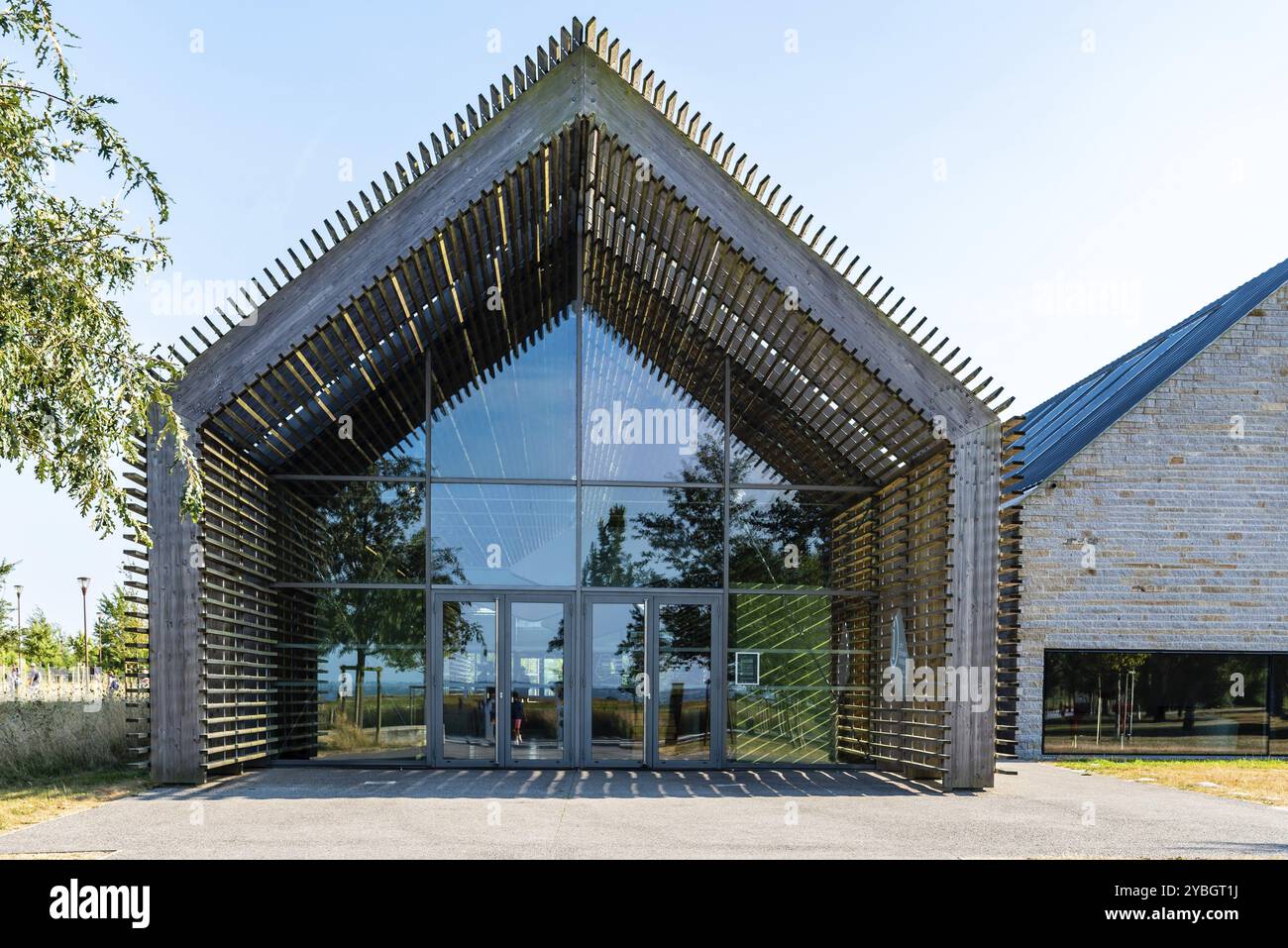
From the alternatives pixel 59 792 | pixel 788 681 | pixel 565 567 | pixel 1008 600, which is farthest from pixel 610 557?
pixel 59 792

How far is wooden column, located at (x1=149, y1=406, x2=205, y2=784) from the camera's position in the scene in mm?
11523

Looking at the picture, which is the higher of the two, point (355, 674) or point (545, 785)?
point (355, 674)

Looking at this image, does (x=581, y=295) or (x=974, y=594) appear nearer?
(x=974, y=594)

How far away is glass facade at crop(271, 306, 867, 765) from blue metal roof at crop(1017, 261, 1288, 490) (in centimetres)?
425

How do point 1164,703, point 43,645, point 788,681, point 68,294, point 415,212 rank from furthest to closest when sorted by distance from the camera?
point 43,645, point 1164,703, point 788,681, point 415,212, point 68,294

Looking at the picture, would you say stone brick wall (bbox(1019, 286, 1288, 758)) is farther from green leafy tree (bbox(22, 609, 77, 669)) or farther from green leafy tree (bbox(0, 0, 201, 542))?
green leafy tree (bbox(22, 609, 77, 669))

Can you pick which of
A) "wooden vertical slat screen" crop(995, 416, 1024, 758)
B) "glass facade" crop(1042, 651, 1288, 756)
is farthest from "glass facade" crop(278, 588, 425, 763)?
"glass facade" crop(1042, 651, 1288, 756)

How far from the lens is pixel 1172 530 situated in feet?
57.2

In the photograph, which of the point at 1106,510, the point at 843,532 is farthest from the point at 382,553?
the point at 1106,510

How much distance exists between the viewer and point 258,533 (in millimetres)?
13344

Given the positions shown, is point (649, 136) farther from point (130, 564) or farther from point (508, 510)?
point (130, 564)

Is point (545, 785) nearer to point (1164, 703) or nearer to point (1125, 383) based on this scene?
point (1164, 703)

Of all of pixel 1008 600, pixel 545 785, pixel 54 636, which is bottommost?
pixel 54 636

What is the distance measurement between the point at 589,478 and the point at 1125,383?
1117 cm
